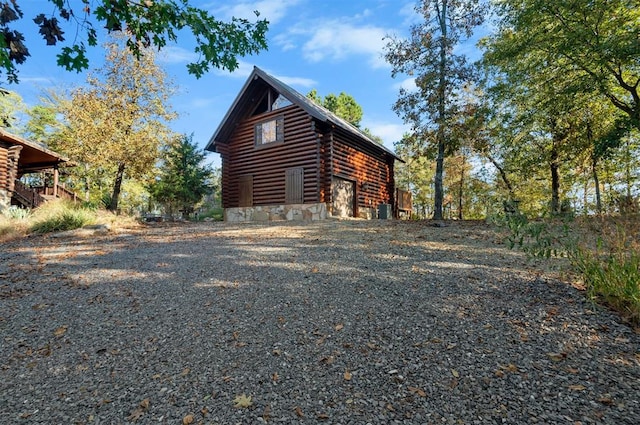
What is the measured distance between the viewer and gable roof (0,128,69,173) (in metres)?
14.9

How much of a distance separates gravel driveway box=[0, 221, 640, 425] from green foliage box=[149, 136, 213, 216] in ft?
70.6

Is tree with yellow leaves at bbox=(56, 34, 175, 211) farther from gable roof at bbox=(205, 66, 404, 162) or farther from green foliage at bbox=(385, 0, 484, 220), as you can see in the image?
green foliage at bbox=(385, 0, 484, 220)

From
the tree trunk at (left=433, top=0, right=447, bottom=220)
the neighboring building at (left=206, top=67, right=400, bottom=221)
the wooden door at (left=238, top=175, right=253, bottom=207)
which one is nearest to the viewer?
the tree trunk at (left=433, top=0, right=447, bottom=220)

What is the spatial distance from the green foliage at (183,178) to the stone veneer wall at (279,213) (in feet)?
35.8

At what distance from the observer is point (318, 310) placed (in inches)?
135

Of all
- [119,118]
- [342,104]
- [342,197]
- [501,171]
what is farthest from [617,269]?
[342,104]

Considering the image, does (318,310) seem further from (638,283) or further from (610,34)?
(610,34)

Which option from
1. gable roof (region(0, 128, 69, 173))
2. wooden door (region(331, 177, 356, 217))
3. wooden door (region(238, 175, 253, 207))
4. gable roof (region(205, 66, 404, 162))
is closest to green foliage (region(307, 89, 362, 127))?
gable roof (region(205, 66, 404, 162))

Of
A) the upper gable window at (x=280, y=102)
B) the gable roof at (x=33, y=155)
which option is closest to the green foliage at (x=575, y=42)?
the upper gable window at (x=280, y=102)

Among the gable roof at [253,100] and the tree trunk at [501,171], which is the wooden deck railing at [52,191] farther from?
the tree trunk at [501,171]

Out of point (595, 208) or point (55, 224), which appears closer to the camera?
point (595, 208)

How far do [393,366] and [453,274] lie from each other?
2.29 meters

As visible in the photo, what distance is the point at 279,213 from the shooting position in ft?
47.9

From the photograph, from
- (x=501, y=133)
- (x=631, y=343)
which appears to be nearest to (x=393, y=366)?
(x=631, y=343)
